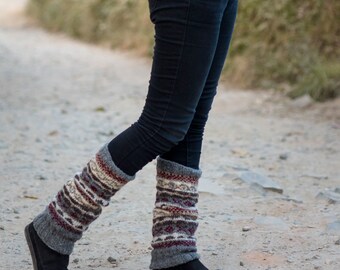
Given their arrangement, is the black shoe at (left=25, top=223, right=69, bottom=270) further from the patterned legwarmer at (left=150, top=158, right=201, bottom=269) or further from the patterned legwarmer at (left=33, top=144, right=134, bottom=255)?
the patterned legwarmer at (left=150, top=158, right=201, bottom=269)

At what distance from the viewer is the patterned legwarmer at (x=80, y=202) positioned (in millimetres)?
2074

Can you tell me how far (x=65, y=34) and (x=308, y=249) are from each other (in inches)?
395

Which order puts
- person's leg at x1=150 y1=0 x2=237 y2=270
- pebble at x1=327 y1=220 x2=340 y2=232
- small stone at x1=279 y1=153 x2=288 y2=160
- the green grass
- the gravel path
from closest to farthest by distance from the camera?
person's leg at x1=150 y1=0 x2=237 y2=270
the gravel path
pebble at x1=327 y1=220 x2=340 y2=232
small stone at x1=279 y1=153 x2=288 y2=160
the green grass

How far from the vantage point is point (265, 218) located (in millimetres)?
3070

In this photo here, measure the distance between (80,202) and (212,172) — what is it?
6.19 ft

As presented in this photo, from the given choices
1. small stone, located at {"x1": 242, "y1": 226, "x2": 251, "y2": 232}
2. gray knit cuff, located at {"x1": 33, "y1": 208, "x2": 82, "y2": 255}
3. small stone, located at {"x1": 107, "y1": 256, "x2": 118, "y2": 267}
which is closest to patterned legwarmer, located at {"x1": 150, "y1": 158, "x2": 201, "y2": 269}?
gray knit cuff, located at {"x1": 33, "y1": 208, "x2": 82, "y2": 255}

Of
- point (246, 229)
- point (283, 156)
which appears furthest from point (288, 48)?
point (246, 229)

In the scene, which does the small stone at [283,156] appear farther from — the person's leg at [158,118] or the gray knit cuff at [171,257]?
the person's leg at [158,118]

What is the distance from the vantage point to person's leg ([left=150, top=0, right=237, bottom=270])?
216cm

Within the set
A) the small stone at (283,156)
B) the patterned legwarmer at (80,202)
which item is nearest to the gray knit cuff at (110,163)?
the patterned legwarmer at (80,202)

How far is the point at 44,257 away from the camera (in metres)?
2.15

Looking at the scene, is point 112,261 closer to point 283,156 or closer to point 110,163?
point 110,163

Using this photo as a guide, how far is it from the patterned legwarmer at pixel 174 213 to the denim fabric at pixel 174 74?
11 centimetres

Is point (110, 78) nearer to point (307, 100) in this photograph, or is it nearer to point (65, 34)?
point (307, 100)
